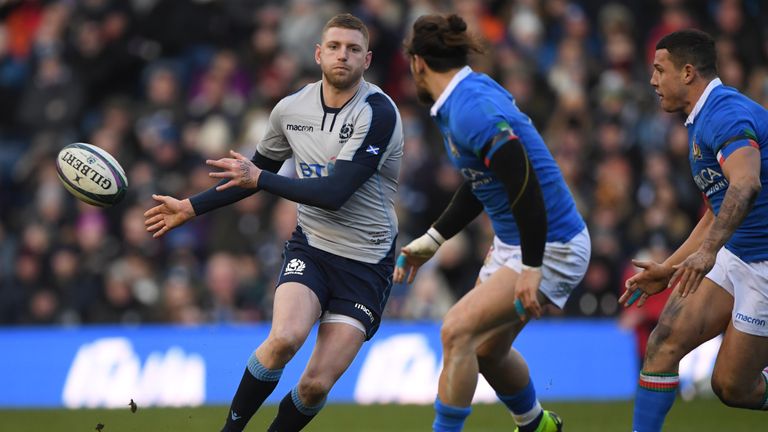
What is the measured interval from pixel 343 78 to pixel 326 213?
85cm

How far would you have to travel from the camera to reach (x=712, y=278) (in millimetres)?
7305

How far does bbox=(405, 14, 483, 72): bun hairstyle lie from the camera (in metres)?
6.79

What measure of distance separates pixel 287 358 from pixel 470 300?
1154 millimetres

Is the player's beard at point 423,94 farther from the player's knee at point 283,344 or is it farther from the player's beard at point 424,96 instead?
the player's knee at point 283,344

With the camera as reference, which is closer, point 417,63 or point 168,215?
point 417,63

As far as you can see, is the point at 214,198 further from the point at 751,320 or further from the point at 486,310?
the point at 751,320

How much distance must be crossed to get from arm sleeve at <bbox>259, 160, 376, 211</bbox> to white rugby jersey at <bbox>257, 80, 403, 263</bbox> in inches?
6.7

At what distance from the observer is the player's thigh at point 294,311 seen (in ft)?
23.3

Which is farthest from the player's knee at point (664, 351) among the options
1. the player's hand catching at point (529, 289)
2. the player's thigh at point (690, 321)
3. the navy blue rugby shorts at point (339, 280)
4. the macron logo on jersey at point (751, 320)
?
the navy blue rugby shorts at point (339, 280)

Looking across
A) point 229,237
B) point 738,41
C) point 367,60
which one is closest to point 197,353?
point 229,237

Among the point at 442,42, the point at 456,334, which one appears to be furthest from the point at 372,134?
the point at 456,334

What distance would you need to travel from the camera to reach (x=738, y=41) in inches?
629

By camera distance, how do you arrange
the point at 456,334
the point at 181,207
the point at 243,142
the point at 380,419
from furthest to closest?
the point at 243,142
the point at 380,419
the point at 181,207
the point at 456,334

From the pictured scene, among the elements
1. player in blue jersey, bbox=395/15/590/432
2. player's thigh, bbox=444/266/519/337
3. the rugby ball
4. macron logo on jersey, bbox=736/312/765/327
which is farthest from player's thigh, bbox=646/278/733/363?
the rugby ball
